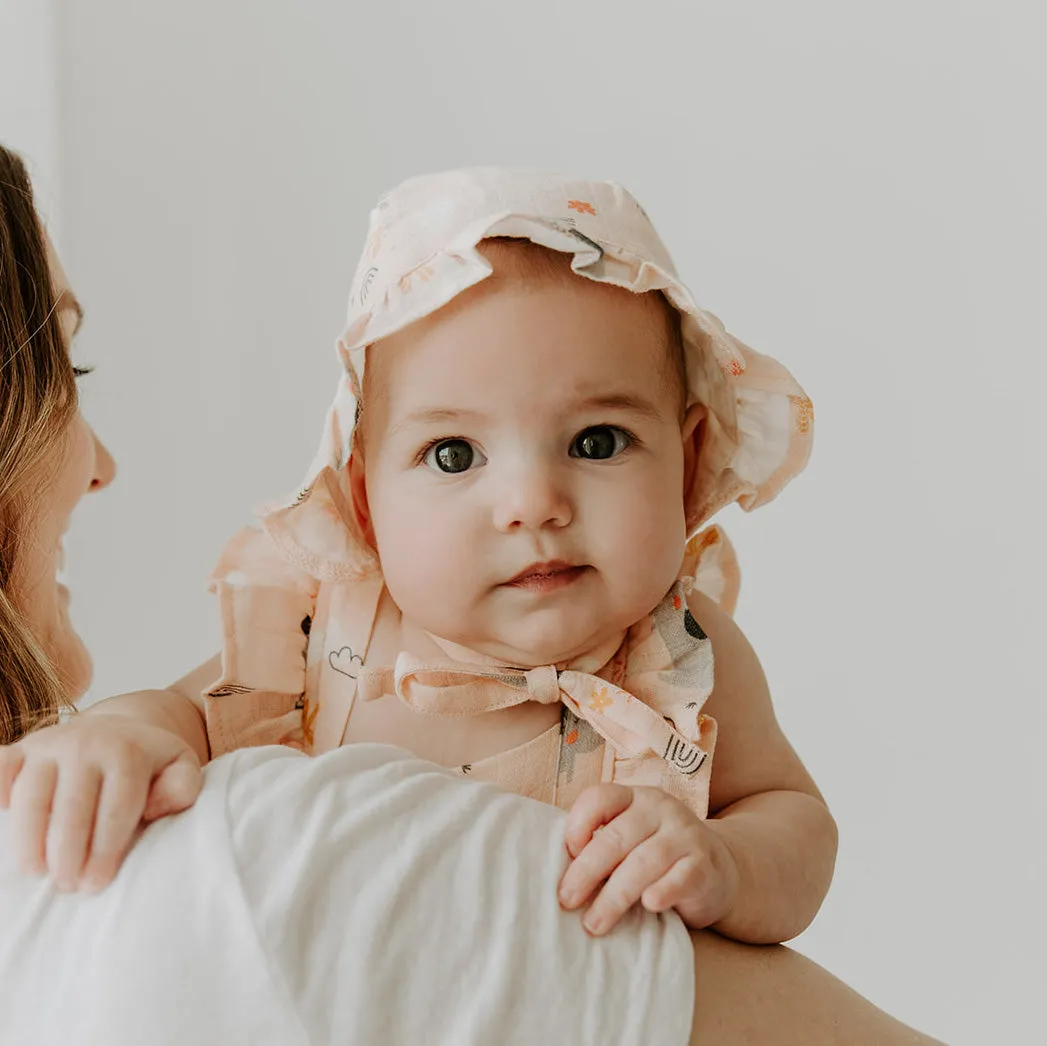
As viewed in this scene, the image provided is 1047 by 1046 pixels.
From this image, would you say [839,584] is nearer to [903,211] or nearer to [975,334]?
[975,334]

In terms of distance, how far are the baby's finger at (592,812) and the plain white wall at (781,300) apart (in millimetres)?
1845

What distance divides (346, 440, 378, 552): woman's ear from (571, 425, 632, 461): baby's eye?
0.67 feet

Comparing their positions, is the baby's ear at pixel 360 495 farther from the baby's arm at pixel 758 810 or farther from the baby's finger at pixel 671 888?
the baby's finger at pixel 671 888

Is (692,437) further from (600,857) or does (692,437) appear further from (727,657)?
(600,857)

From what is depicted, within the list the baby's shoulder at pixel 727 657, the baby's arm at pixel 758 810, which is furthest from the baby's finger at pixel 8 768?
the baby's shoulder at pixel 727 657

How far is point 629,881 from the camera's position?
73cm

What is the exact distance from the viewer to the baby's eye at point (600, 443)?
1.00m

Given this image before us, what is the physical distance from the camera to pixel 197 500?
8.53 feet

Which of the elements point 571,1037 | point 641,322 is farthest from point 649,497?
point 571,1037

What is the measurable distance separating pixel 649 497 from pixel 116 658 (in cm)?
176

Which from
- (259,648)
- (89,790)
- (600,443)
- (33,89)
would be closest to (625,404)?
(600,443)

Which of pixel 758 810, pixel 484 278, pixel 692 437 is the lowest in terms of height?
pixel 758 810

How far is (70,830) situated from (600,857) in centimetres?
26

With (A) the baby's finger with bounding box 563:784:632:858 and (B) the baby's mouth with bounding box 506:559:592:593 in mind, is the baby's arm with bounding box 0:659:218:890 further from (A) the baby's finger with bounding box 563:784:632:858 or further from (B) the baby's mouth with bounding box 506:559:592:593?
(B) the baby's mouth with bounding box 506:559:592:593
